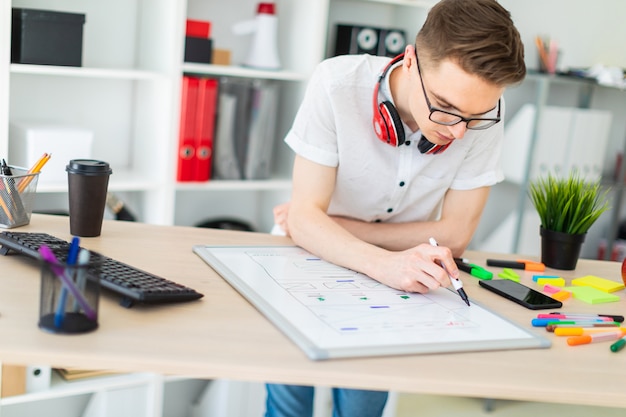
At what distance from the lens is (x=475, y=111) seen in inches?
55.5

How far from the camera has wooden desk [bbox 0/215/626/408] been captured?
3.07 ft

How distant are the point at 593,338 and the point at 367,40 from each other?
6.39 feet

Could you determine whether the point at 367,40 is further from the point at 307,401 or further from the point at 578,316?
the point at 578,316

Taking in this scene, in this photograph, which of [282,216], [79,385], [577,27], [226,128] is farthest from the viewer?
[577,27]

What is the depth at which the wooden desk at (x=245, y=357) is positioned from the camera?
936 mm

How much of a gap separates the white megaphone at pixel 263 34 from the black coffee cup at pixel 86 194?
55.0 inches

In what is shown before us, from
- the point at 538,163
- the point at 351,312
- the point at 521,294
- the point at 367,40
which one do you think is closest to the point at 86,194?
the point at 351,312

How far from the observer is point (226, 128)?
271cm

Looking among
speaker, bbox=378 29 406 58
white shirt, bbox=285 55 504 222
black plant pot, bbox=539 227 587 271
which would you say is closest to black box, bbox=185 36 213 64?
speaker, bbox=378 29 406 58

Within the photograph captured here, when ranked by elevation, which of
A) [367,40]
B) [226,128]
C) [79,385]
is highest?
[367,40]

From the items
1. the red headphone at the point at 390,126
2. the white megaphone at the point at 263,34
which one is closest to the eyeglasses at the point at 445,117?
the red headphone at the point at 390,126

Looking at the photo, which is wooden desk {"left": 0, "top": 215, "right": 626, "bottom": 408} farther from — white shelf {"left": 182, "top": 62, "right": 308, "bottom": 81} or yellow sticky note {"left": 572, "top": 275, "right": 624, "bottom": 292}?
white shelf {"left": 182, "top": 62, "right": 308, "bottom": 81}

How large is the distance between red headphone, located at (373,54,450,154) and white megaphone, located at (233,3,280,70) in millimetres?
1177

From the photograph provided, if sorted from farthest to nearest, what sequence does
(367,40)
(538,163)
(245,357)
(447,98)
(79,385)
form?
(538,163)
(367,40)
(79,385)
(447,98)
(245,357)
